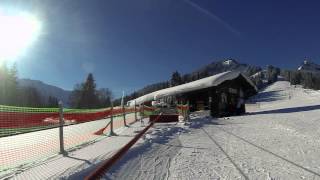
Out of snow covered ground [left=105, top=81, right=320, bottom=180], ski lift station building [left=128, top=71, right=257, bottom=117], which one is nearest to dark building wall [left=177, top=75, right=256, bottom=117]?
ski lift station building [left=128, top=71, right=257, bottom=117]

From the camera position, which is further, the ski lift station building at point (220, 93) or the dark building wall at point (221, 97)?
the dark building wall at point (221, 97)

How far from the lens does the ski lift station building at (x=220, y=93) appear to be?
34.8 m

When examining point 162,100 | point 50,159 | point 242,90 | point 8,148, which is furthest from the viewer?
point 162,100

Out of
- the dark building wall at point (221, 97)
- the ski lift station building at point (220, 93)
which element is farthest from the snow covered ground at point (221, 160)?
the dark building wall at point (221, 97)

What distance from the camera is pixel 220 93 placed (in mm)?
36062

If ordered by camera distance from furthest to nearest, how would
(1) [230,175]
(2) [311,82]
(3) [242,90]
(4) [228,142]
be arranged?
(2) [311,82], (3) [242,90], (4) [228,142], (1) [230,175]

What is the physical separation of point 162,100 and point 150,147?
4436cm

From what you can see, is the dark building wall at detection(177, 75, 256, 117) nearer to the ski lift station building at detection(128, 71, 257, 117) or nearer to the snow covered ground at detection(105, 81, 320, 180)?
the ski lift station building at detection(128, 71, 257, 117)

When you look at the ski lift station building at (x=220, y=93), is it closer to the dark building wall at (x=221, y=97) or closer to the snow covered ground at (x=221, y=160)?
the dark building wall at (x=221, y=97)

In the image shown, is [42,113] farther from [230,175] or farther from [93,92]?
[93,92]

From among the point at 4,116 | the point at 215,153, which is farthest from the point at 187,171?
the point at 4,116

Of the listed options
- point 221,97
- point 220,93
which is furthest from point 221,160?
point 221,97

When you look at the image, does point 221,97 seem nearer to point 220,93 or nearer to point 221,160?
point 220,93

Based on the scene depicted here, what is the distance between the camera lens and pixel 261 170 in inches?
290
